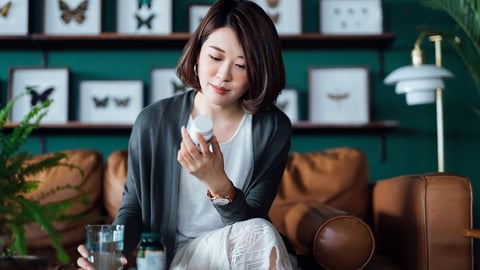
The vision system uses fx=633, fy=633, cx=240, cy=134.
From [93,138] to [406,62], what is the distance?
67.1 inches

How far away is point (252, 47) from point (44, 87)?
187 centimetres

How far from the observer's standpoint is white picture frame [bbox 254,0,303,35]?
3.27 meters

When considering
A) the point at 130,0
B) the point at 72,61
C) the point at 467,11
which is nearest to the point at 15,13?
the point at 72,61

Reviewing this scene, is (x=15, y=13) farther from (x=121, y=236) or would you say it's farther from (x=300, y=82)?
(x=121, y=236)

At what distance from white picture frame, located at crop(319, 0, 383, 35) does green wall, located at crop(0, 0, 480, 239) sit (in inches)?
3.5

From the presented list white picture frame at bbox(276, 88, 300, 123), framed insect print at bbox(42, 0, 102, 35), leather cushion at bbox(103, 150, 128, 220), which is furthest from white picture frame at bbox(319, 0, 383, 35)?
leather cushion at bbox(103, 150, 128, 220)

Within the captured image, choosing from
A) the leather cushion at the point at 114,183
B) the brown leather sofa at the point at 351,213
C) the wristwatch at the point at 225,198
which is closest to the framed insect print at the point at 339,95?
the brown leather sofa at the point at 351,213

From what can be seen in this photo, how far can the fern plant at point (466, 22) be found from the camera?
302 centimetres

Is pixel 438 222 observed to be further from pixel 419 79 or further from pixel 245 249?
pixel 419 79

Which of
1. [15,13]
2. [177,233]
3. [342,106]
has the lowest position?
[177,233]

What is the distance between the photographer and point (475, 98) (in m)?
3.34

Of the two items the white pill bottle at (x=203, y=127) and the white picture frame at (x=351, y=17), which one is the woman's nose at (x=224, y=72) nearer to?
the white pill bottle at (x=203, y=127)

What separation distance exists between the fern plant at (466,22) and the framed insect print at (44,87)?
188 centimetres

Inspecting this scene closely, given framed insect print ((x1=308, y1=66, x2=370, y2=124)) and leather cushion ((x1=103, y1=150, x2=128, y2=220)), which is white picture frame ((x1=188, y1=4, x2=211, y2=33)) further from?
leather cushion ((x1=103, y1=150, x2=128, y2=220))
